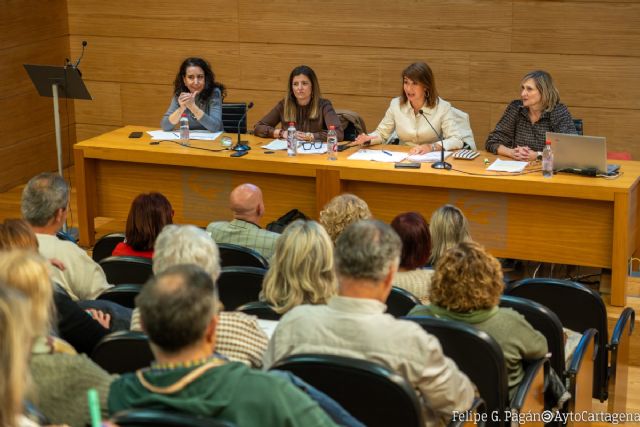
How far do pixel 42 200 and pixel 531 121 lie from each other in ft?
10.2

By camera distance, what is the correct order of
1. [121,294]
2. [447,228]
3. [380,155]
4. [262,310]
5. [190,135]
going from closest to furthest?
[262,310], [121,294], [447,228], [380,155], [190,135]

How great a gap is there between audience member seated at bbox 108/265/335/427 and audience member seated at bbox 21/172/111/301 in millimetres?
1599

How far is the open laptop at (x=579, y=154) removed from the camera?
509cm

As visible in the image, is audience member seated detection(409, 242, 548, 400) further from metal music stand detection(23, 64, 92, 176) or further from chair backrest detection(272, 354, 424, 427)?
metal music stand detection(23, 64, 92, 176)

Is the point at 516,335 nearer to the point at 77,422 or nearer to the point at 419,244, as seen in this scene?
the point at 419,244

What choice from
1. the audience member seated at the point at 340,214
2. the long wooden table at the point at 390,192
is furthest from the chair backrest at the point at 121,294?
the long wooden table at the point at 390,192

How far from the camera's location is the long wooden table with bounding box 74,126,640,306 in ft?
16.5

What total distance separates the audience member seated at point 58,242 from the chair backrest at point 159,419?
1.66 meters

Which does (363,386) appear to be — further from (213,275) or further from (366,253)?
(213,275)

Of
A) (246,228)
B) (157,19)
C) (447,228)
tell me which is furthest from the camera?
(157,19)

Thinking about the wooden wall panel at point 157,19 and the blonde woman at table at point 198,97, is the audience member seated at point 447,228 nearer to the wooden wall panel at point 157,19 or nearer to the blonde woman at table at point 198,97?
the blonde woman at table at point 198,97

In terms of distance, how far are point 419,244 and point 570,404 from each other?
30.9 inches

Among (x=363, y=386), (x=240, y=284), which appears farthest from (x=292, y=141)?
(x=363, y=386)

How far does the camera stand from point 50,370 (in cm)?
223
